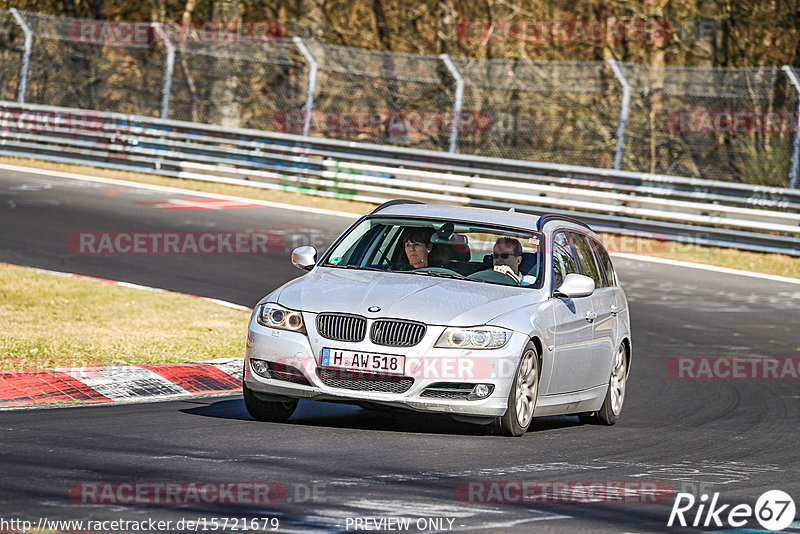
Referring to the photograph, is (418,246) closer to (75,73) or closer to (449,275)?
(449,275)

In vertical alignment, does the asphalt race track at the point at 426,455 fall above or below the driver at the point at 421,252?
below

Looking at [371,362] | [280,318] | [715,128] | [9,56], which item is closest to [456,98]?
[715,128]

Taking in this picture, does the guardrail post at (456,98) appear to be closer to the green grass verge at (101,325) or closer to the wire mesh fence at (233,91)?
the wire mesh fence at (233,91)

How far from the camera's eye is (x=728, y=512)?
6.57 meters

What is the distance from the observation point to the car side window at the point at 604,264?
34.8 ft

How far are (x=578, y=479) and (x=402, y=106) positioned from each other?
80.4 ft

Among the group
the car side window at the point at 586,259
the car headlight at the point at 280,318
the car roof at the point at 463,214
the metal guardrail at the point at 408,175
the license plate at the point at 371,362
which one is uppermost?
the car roof at the point at 463,214

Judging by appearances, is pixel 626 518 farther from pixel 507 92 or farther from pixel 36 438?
pixel 507 92

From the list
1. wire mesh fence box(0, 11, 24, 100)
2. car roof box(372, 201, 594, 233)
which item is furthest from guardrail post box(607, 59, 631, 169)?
wire mesh fence box(0, 11, 24, 100)

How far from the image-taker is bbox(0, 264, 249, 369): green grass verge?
10719 millimetres

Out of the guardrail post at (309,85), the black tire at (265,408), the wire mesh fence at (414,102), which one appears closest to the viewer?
the black tire at (265,408)

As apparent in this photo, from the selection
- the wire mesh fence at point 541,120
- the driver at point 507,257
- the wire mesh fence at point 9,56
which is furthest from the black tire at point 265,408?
the wire mesh fence at point 9,56

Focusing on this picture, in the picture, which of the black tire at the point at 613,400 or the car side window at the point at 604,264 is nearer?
the black tire at the point at 613,400

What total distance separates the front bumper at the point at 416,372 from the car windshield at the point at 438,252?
3.39ft
